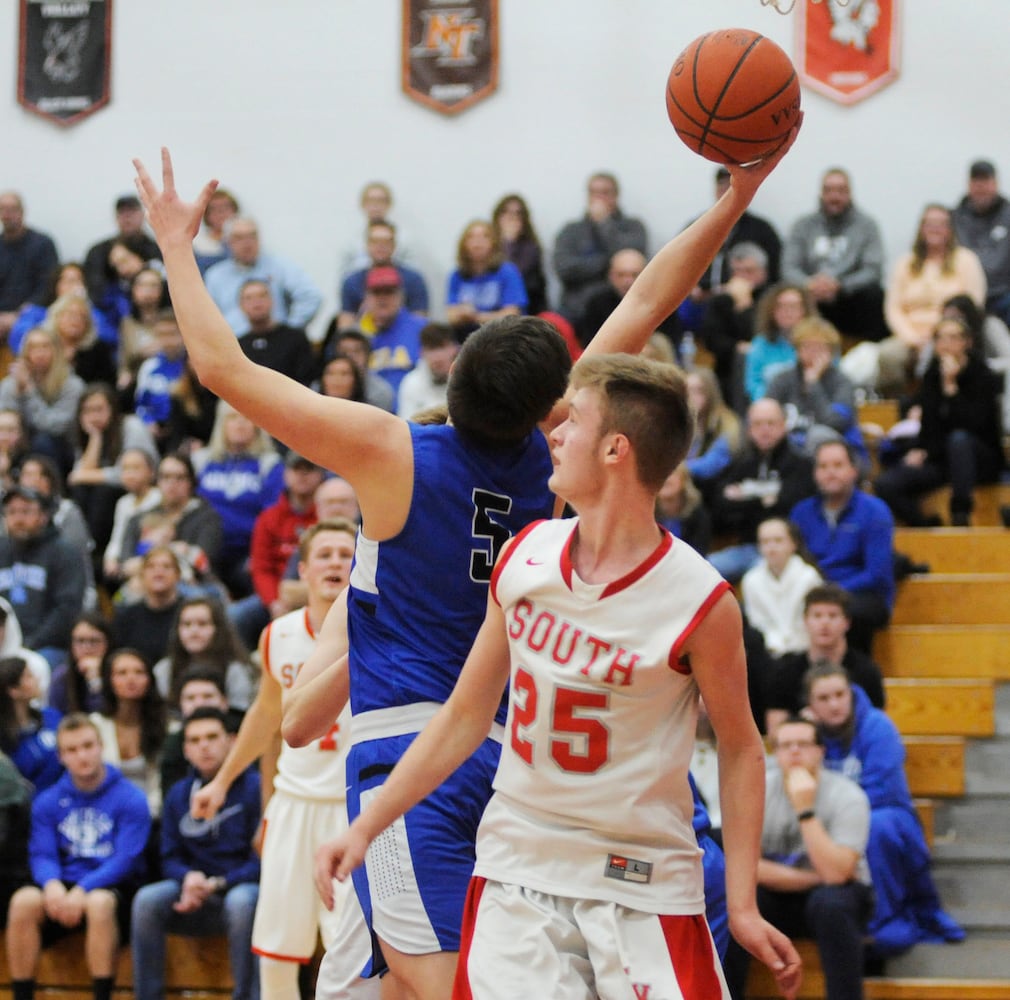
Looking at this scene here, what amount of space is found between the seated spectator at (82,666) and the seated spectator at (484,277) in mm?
4519

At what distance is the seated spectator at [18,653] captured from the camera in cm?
852

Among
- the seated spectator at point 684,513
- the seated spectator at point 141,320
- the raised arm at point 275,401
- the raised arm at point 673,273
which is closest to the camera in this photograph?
the raised arm at point 275,401

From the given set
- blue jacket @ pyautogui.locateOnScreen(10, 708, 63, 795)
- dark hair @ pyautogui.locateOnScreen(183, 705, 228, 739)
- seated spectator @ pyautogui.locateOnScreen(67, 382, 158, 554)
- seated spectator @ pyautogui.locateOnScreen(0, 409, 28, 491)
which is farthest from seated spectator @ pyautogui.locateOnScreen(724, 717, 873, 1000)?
seated spectator @ pyautogui.locateOnScreen(0, 409, 28, 491)

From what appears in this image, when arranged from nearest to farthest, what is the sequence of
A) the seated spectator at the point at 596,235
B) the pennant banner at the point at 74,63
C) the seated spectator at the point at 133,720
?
the seated spectator at the point at 133,720 → the seated spectator at the point at 596,235 → the pennant banner at the point at 74,63

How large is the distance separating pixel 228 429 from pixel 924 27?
21.1 feet

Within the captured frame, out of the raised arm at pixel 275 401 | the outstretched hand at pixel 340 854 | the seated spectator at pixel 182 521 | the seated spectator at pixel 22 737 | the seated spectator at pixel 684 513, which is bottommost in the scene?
the seated spectator at pixel 22 737

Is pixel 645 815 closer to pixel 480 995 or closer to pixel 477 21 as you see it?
pixel 480 995

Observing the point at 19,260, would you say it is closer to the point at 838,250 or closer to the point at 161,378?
the point at 161,378

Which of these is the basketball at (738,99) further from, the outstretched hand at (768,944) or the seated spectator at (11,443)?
the seated spectator at (11,443)

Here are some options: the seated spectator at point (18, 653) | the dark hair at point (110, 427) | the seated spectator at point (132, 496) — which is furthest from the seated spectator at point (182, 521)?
the dark hair at point (110, 427)

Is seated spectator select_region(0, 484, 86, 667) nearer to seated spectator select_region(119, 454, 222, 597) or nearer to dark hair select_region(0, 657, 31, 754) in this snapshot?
seated spectator select_region(119, 454, 222, 597)

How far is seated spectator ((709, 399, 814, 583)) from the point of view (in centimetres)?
891

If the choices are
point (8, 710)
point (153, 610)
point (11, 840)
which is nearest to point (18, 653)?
point (153, 610)

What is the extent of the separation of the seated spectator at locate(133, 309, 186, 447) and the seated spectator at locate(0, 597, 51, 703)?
9.00ft
